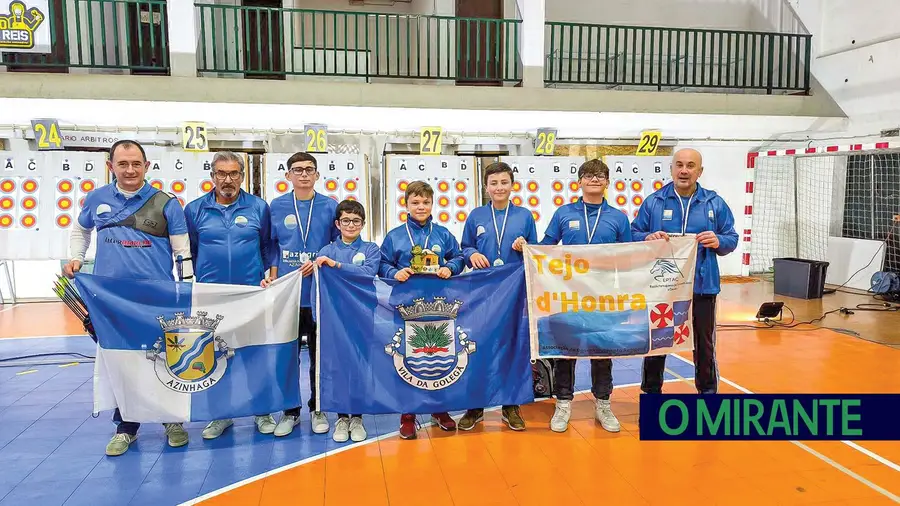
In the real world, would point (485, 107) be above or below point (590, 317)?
above

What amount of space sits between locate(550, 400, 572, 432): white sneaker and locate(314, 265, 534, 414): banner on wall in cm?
51

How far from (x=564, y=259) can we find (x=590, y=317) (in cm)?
41

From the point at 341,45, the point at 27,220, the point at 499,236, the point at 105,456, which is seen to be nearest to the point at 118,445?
the point at 105,456

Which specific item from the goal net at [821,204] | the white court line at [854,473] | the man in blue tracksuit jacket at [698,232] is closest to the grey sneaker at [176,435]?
the man in blue tracksuit jacket at [698,232]

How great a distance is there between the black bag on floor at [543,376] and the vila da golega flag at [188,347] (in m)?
1.74

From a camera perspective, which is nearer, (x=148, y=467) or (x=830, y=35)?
(x=148, y=467)

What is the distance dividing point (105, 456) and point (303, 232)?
174 centimetres

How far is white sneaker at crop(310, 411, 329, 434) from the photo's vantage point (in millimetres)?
3854

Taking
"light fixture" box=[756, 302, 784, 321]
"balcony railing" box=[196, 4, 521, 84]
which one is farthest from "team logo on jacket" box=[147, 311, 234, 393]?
"balcony railing" box=[196, 4, 521, 84]

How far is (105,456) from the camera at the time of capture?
3547 mm

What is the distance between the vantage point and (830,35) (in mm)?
10391

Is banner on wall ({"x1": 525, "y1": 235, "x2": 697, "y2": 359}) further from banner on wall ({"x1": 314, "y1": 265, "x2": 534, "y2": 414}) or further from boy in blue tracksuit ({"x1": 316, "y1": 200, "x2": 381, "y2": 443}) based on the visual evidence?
boy in blue tracksuit ({"x1": 316, "y1": 200, "x2": 381, "y2": 443})

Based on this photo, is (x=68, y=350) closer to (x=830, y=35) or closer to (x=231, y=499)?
(x=231, y=499)

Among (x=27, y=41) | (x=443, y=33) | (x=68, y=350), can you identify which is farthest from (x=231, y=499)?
(x=443, y=33)
